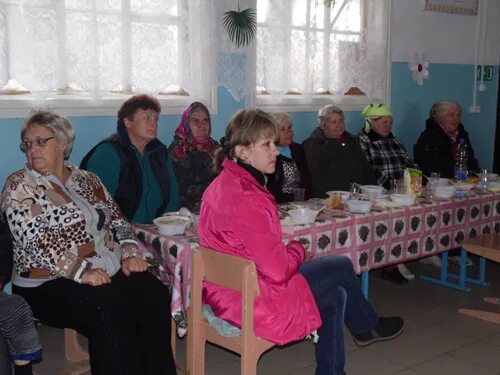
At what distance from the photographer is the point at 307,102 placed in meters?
4.05

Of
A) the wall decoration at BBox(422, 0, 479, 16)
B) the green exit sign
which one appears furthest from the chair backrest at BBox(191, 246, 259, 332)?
the green exit sign

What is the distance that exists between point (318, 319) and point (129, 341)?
0.62 m

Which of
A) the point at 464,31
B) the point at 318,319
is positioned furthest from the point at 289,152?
the point at 464,31

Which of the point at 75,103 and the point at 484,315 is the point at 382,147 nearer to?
the point at 484,315

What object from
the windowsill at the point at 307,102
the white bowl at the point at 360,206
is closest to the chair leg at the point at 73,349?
the white bowl at the point at 360,206

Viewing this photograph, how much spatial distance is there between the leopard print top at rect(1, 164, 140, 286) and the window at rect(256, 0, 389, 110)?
5.77ft

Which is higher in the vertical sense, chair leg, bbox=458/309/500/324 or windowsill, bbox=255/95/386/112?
windowsill, bbox=255/95/386/112

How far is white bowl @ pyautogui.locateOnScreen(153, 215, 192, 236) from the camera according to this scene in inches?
91.7

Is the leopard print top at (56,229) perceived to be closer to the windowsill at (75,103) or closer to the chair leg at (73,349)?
the chair leg at (73,349)

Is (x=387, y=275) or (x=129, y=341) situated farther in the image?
(x=387, y=275)

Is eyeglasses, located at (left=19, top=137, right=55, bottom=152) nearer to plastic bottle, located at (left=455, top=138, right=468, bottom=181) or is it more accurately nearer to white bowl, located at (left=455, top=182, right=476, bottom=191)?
white bowl, located at (left=455, top=182, right=476, bottom=191)

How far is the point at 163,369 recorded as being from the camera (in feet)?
6.94

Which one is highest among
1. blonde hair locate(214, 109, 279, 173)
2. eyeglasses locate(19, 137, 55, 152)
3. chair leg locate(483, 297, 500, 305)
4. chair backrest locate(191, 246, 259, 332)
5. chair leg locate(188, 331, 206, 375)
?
blonde hair locate(214, 109, 279, 173)

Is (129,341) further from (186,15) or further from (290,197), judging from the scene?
(186,15)
